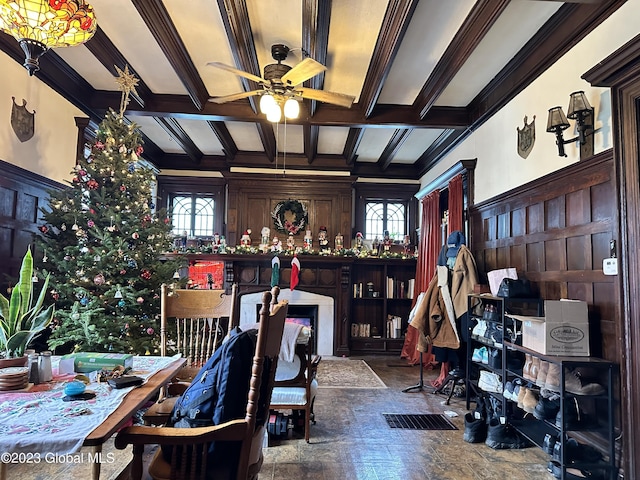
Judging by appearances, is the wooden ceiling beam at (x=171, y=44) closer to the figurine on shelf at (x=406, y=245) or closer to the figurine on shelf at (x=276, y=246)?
the figurine on shelf at (x=276, y=246)

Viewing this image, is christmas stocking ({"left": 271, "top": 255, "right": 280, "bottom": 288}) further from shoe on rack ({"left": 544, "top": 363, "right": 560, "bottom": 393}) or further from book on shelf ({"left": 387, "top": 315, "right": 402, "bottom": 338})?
shoe on rack ({"left": 544, "top": 363, "right": 560, "bottom": 393})

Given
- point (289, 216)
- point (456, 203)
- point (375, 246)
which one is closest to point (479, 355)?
point (456, 203)

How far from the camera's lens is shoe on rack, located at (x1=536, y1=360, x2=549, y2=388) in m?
2.63

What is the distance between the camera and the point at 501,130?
13.1 ft

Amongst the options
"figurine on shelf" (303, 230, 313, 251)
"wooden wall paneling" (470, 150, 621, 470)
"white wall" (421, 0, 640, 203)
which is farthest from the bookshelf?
"wooden wall paneling" (470, 150, 621, 470)

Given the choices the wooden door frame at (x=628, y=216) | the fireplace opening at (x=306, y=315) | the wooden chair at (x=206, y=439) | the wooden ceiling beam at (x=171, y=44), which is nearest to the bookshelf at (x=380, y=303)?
the fireplace opening at (x=306, y=315)

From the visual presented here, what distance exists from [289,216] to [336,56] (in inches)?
135

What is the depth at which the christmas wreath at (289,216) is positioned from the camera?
667cm

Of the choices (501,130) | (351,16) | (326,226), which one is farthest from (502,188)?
(326,226)

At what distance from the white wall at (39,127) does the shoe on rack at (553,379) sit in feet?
14.4

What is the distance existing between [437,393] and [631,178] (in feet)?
9.75

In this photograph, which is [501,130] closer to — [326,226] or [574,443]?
[574,443]

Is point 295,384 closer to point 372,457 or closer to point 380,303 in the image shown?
point 372,457

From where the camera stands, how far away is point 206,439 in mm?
1299
